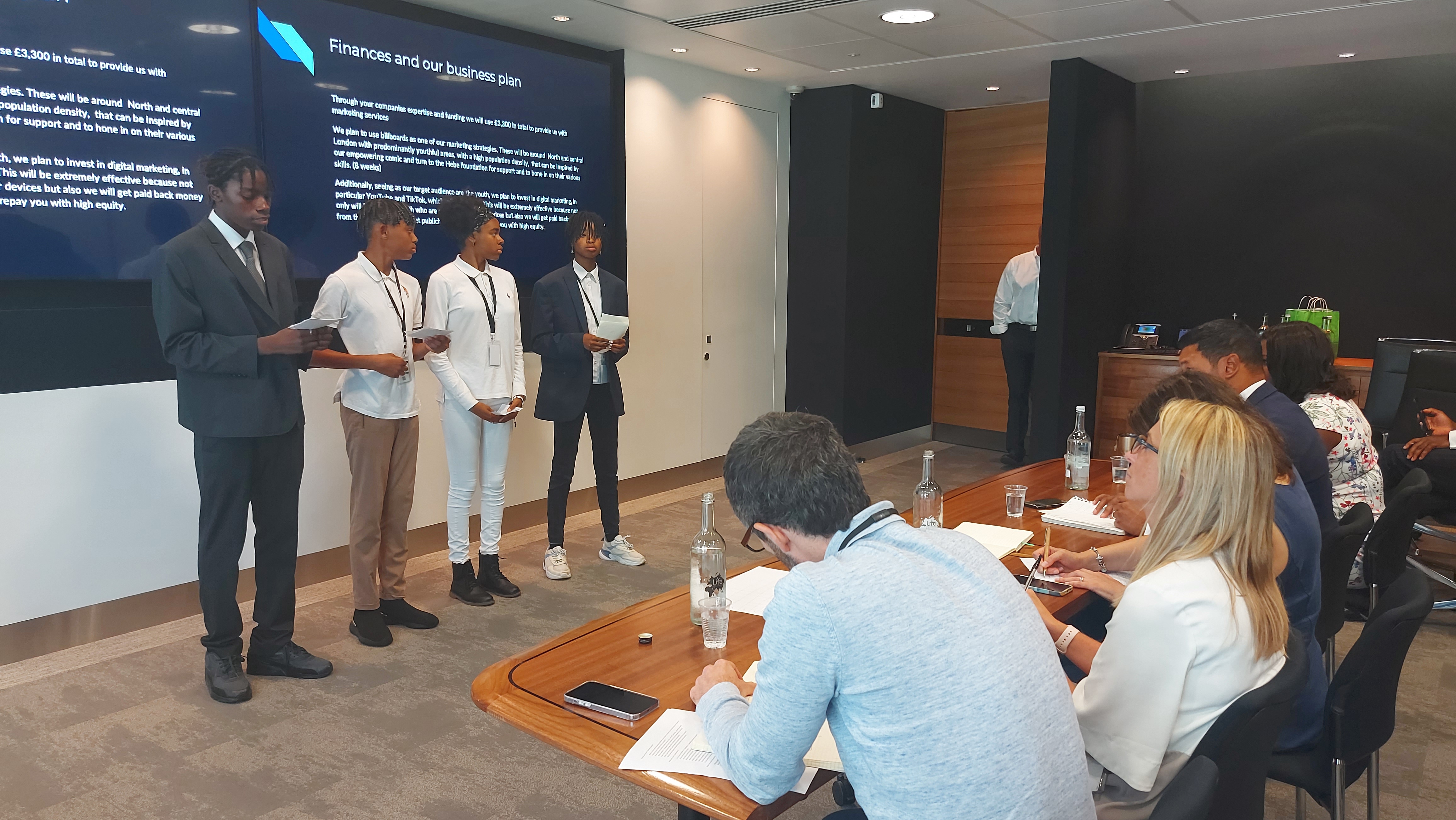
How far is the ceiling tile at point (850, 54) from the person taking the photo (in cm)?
545

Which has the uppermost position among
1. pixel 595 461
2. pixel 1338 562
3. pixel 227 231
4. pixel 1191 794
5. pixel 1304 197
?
pixel 1304 197

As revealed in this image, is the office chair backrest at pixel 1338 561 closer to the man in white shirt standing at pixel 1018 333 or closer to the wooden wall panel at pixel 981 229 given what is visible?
the man in white shirt standing at pixel 1018 333

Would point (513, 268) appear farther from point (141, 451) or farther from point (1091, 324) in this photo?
point (1091, 324)

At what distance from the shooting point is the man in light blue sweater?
46.5 inches

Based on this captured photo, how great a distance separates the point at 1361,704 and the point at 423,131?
4308mm

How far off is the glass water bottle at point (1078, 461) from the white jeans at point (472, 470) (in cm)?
234

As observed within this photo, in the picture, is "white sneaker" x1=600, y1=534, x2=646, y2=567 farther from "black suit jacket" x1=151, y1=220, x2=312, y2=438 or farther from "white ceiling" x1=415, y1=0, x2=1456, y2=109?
"white ceiling" x1=415, y1=0, x2=1456, y2=109

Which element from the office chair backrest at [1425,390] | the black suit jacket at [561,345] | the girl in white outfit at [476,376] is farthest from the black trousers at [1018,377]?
the girl in white outfit at [476,376]

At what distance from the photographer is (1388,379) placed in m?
4.88

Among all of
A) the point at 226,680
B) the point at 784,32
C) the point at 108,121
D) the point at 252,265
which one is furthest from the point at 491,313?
the point at 784,32

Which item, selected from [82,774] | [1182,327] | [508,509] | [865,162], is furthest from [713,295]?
[82,774]

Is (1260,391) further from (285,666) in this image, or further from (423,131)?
(423,131)

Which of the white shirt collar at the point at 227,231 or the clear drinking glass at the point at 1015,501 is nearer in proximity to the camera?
the clear drinking glass at the point at 1015,501

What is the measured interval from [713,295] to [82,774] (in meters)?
4.41
